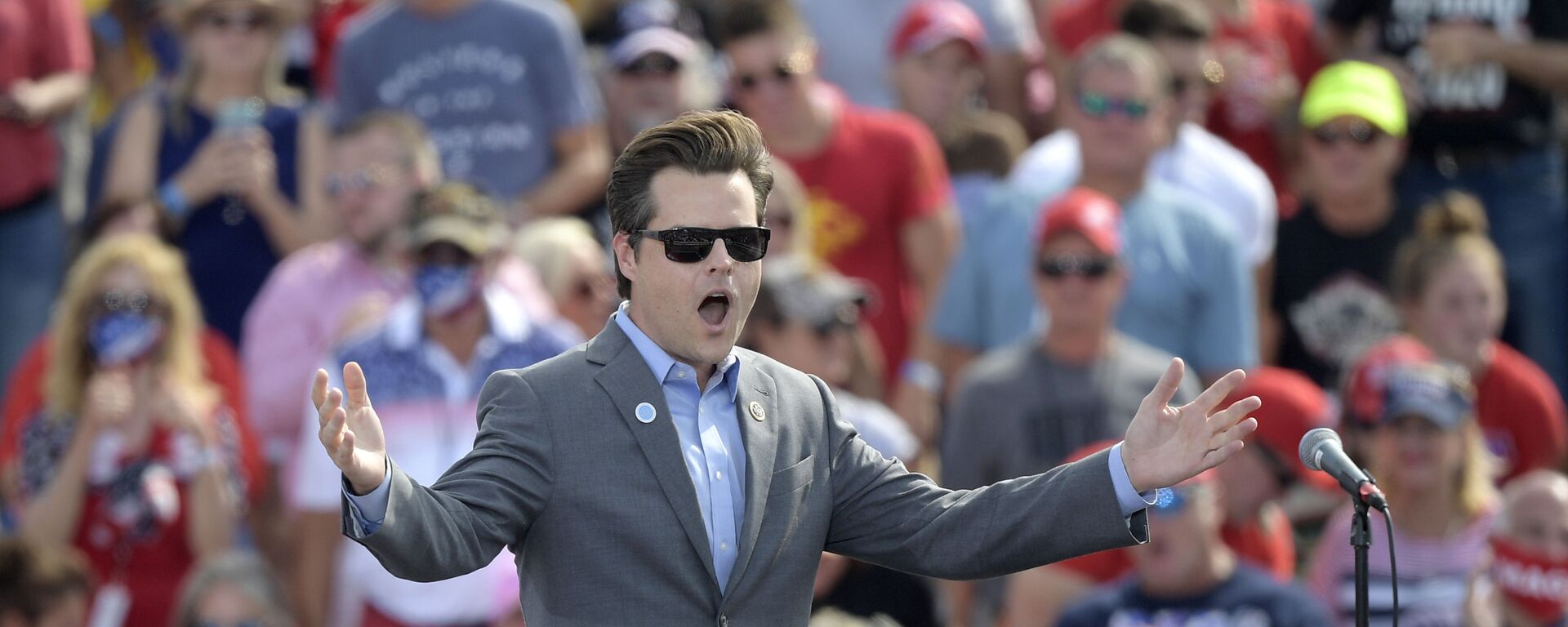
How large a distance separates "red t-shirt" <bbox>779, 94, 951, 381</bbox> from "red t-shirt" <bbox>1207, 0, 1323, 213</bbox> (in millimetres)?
1690

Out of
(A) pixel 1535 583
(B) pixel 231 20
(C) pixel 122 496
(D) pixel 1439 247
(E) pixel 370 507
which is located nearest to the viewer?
(E) pixel 370 507

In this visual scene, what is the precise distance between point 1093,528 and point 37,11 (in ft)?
22.4

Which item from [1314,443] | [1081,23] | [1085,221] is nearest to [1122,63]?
[1085,221]

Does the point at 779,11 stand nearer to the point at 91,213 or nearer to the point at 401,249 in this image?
the point at 401,249

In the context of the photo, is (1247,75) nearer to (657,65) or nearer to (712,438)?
(657,65)

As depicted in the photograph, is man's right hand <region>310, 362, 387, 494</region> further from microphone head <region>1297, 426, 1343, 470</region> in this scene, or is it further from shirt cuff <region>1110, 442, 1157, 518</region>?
microphone head <region>1297, 426, 1343, 470</region>

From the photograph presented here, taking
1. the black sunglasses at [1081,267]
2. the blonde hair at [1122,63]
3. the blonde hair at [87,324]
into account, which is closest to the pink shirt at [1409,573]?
the black sunglasses at [1081,267]

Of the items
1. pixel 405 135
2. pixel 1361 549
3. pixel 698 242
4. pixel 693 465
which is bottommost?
pixel 405 135

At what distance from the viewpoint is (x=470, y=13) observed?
30.4ft

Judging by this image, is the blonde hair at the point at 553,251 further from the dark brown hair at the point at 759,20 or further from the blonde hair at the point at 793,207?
the dark brown hair at the point at 759,20

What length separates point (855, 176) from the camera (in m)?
9.32

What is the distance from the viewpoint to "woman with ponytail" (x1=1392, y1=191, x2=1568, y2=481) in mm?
8562

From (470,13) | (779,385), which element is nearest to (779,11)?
(470,13)

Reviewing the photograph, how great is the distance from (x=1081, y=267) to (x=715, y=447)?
4.15 meters
